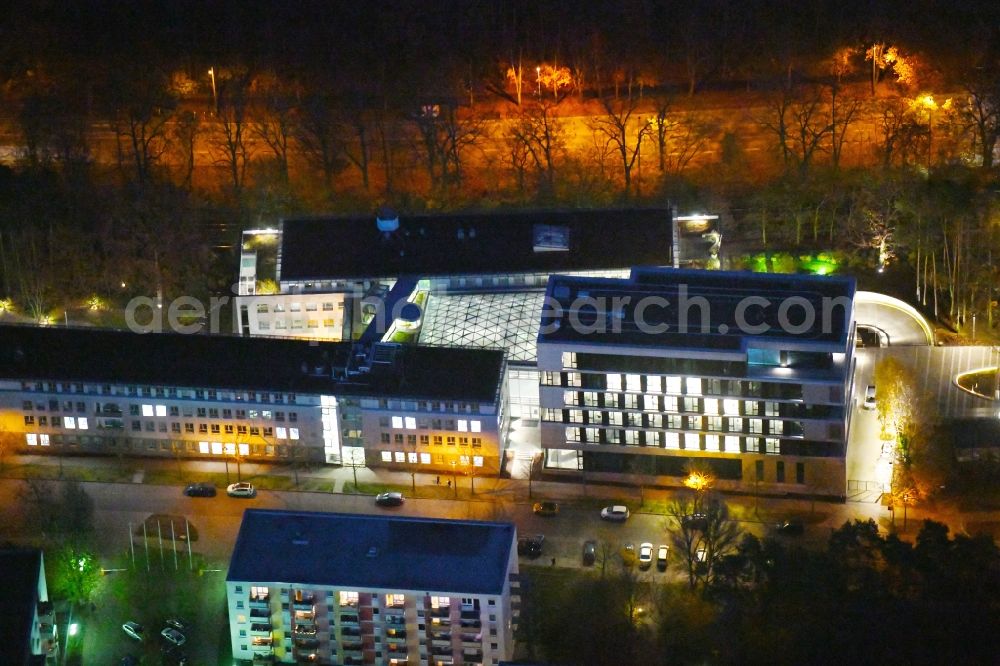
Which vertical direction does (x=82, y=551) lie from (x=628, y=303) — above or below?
below

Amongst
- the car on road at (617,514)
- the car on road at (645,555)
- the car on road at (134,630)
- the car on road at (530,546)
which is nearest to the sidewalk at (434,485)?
the car on road at (617,514)

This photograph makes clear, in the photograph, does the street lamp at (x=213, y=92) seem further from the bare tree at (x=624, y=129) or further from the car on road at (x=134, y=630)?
the car on road at (x=134, y=630)

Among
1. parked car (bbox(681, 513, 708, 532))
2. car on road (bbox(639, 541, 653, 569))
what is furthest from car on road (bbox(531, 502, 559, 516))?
parked car (bbox(681, 513, 708, 532))

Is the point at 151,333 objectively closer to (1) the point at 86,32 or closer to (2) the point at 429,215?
(2) the point at 429,215

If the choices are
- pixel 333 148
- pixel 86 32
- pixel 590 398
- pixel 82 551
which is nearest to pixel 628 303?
pixel 590 398

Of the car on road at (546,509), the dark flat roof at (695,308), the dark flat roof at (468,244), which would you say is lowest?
the car on road at (546,509)

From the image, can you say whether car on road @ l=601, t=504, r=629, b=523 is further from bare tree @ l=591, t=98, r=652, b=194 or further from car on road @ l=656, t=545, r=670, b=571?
bare tree @ l=591, t=98, r=652, b=194
